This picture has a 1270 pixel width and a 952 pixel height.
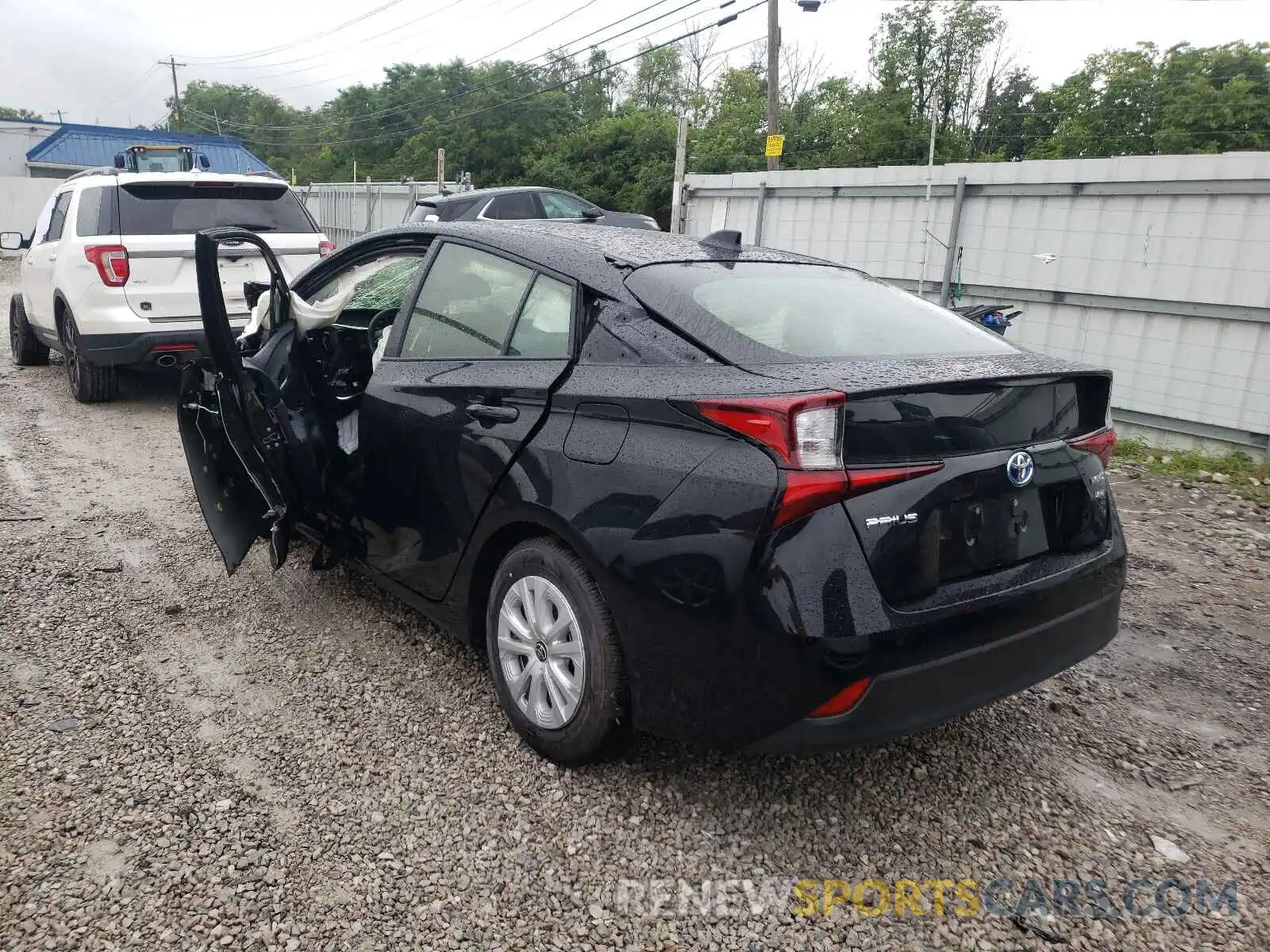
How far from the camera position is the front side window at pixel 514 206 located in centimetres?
1188

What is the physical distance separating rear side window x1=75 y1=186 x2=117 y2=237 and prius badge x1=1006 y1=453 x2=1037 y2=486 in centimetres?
694

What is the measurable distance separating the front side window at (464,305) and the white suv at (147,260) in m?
4.34

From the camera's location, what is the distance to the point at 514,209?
11945 millimetres

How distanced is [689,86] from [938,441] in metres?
58.9

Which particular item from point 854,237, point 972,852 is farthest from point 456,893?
point 854,237

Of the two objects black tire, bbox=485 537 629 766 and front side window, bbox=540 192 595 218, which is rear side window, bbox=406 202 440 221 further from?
black tire, bbox=485 537 629 766

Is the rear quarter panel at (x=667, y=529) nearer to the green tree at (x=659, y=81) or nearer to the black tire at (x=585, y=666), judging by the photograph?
the black tire at (x=585, y=666)

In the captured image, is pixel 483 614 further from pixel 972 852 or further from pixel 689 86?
pixel 689 86

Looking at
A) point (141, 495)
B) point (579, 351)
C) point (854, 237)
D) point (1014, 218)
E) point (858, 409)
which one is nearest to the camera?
point (858, 409)

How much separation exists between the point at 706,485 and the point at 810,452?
269 mm

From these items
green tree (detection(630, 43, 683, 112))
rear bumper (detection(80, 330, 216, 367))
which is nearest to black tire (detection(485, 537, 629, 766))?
rear bumper (detection(80, 330, 216, 367))

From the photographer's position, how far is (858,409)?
7.29ft

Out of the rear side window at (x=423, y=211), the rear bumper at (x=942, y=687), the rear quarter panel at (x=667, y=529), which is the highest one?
the rear side window at (x=423, y=211)

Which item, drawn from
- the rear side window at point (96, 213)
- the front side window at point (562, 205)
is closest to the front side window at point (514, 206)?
the front side window at point (562, 205)
